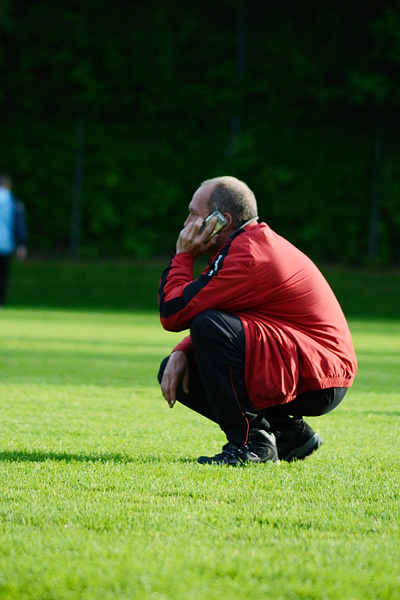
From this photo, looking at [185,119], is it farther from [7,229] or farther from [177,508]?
[177,508]

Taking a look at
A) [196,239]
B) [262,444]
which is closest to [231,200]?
[196,239]

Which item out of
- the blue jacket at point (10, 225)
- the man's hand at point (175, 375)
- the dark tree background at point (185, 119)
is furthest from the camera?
the dark tree background at point (185, 119)

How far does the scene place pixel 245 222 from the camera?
12.8ft

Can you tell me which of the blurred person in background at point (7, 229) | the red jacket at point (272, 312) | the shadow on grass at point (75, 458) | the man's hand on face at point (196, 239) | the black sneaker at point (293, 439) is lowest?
the blurred person in background at point (7, 229)

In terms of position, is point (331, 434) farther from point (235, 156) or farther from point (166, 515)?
point (235, 156)

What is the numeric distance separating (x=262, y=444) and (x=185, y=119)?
17.9 metres

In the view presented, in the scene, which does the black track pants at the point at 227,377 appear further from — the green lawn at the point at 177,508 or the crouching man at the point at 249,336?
the green lawn at the point at 177,508

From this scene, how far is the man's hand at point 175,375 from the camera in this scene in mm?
3816

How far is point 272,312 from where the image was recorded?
3762 millimetres

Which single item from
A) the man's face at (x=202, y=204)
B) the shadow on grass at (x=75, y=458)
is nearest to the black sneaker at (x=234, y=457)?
the shadow on grass at (x=75, y=458)

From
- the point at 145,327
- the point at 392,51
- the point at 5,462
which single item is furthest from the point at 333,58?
the point at 5,462

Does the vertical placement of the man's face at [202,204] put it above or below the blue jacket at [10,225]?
above

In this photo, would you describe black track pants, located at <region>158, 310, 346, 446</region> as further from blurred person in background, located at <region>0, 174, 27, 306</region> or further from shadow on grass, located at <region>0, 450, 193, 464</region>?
blurred person in background, located at <region>0, 174, 27, 306</region>

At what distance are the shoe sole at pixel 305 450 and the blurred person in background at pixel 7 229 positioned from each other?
11.8 metres
